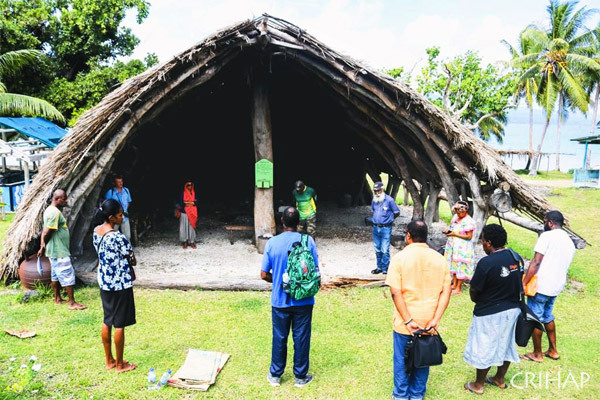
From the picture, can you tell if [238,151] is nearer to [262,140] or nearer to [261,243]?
[262,140]

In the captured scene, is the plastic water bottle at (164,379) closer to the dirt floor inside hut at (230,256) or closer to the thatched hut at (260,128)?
the dirt floor inside hut at (230,256)

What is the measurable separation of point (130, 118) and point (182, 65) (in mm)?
1216

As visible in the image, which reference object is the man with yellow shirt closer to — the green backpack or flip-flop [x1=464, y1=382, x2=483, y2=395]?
the green backpack

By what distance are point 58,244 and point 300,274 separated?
12.5 feet

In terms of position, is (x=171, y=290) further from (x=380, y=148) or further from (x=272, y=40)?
(x=380, y=148)

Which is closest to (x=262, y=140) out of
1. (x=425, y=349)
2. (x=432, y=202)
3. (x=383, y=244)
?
(x=383, y=244)

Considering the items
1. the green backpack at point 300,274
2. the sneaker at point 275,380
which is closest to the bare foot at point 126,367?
the sneaker at point 275,380

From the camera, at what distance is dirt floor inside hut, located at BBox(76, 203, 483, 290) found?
700cm

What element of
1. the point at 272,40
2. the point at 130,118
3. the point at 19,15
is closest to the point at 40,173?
the point at 130,118

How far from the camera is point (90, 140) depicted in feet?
23.1

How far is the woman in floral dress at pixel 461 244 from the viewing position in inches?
257

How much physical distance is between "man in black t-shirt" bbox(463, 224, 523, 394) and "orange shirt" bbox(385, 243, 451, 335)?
49 cm

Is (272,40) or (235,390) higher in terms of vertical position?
(272,40)

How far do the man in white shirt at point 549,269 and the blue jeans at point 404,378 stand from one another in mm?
1681
